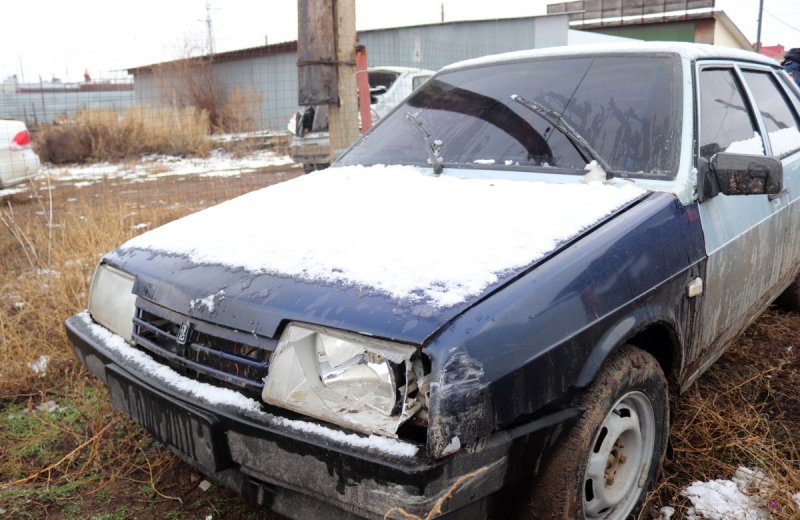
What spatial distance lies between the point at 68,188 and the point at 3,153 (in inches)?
93.5

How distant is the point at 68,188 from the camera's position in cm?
980

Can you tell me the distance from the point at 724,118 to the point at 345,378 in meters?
2.09

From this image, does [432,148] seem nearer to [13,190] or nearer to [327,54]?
[327,54]

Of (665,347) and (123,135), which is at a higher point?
(123,135)

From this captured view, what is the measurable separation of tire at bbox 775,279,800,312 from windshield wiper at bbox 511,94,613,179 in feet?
7.17

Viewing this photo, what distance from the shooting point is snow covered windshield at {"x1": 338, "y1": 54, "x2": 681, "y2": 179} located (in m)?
2.31

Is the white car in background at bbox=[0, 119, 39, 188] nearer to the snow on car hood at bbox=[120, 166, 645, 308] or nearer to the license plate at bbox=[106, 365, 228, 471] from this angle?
the snow on car hood at bbox=[120, 166, 645, 308]

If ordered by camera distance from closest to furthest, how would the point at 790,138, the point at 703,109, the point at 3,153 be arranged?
the point at 703,109 → the point at 790,138 → the point at 3,153

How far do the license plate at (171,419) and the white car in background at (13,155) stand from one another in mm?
6871

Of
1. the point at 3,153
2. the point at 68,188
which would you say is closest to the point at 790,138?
the point at 3,153

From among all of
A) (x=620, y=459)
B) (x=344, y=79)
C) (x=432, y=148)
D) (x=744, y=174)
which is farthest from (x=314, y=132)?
(x=620, y=459)

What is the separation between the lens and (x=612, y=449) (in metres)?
1.86

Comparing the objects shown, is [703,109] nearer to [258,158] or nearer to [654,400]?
[654,400]

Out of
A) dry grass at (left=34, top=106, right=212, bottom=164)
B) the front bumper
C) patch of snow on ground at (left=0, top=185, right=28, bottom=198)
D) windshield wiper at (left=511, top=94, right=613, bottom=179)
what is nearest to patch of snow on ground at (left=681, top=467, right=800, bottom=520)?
the front bumper
